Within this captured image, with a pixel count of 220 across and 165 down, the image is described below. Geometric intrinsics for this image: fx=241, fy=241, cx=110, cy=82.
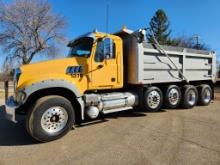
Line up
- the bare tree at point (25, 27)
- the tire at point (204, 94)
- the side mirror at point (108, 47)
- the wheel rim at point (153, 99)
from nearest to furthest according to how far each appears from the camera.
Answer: the side mirror at point (108, 47)
the wheel rim at point (153, 99)
the tire at point (204, 94)
the bare tree at point (25, 27)

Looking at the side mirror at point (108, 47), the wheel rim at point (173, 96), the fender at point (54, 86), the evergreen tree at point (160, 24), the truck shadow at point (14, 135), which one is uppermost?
the evergreen tree at point (160, 24)

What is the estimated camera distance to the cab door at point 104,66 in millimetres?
7152

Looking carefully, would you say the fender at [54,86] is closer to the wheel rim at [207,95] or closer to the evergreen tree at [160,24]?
the wheel rim at [207,95]

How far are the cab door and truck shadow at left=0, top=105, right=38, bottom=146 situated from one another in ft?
7.78

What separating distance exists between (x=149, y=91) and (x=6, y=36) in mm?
23922

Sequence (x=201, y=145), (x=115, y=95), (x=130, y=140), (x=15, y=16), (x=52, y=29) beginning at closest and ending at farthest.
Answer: (x=201, y=145), (x=130, y=140), (x=115, y=95), (x=15, y=16), (x=52, y=29)

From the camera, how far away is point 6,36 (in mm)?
27609

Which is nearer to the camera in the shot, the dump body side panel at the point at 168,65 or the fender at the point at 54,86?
the fender at the point at 54,86

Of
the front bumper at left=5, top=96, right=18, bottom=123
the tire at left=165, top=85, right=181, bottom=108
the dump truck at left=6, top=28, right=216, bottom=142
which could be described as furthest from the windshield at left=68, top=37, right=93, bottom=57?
the tire at left=165, top=85, right=181, bottom=108

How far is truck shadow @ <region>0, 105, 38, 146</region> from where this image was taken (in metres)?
5.79

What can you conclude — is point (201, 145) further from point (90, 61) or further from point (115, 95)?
point (90, 61)

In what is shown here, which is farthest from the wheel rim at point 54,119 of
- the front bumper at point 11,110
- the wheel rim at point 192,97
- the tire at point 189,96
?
the wheel rim at point 192,97

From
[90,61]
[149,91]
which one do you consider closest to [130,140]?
[90,61]

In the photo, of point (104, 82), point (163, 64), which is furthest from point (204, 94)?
point (104, 82)
